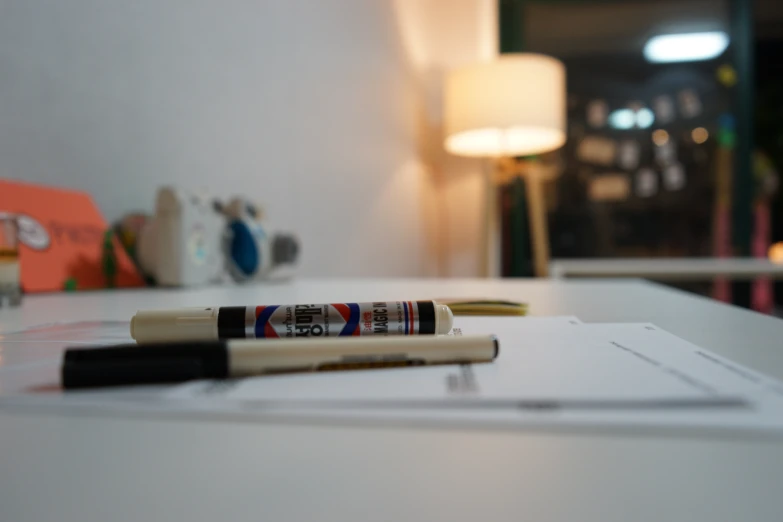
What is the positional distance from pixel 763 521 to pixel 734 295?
351cm

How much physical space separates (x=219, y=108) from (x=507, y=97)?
142 centimetres

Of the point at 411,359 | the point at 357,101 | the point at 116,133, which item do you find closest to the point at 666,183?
the point at 357,101

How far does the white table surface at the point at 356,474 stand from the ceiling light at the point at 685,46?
142 inches

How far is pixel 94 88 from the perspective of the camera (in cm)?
85

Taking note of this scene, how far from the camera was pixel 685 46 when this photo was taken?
3.25 meters

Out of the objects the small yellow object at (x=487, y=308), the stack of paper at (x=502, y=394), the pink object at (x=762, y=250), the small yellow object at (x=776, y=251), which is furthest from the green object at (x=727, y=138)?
the stack of paper at (x=502, y=394)

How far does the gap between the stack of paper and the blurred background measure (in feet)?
2.13

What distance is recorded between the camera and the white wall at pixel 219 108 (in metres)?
0.77

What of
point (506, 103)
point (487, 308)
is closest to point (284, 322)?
point (487, 308)

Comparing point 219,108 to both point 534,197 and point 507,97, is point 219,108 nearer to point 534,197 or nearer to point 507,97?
point 507,97

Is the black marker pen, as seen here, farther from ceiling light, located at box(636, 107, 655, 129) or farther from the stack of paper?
ceiling light, located at box(636, 107, 655, 129)

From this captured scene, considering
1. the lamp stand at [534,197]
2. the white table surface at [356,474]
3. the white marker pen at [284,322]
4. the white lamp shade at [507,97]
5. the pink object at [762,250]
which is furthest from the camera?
the pink object at [762,250]

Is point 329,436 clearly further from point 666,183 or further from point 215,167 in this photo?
point 666,183

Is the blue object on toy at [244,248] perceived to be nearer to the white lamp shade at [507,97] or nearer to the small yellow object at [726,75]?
the white lamp shade at [507,97]
